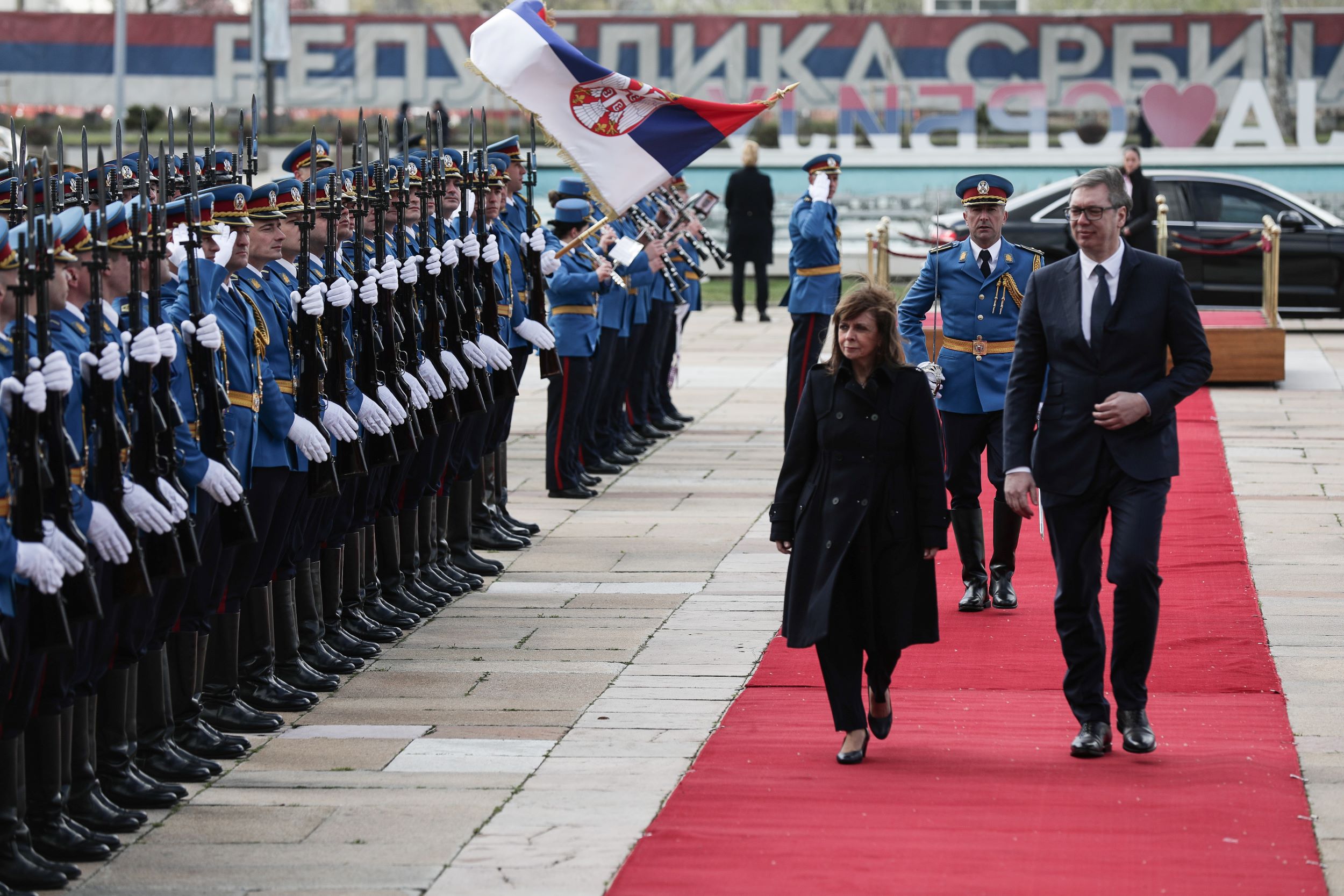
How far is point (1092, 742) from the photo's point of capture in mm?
6516

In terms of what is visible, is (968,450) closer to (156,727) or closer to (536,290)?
(536,290)

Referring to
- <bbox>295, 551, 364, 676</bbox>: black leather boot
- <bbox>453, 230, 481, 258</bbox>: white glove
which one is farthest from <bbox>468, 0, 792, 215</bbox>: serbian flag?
<bbox>295, 551, 364, 676</bbox>: black leather boot

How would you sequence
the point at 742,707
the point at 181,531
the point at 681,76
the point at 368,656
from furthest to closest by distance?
the point at 681,76, the point at 368,656, the point at 742,707, the point at 181,531

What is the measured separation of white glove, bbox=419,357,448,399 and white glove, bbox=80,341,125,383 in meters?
3.22

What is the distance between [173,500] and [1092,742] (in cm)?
289

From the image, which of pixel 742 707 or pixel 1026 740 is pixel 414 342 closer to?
pixel 742 707

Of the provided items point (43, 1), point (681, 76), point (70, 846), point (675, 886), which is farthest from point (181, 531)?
point (43, 1)

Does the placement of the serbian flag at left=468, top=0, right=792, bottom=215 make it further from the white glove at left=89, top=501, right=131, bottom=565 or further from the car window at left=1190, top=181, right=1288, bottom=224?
the car window at left=1190, top=181, right=1288, bottom=224

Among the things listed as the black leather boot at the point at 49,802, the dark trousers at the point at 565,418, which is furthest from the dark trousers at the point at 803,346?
the black leather boot at the point at 49,802

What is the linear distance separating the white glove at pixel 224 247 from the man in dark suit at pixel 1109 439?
2668 millimetres

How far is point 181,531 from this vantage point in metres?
6.29

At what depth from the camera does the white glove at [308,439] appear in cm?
732

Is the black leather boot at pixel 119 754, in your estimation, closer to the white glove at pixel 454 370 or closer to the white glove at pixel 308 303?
the white glove at pixel 308 303

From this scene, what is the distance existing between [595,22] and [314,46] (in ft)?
15.5
